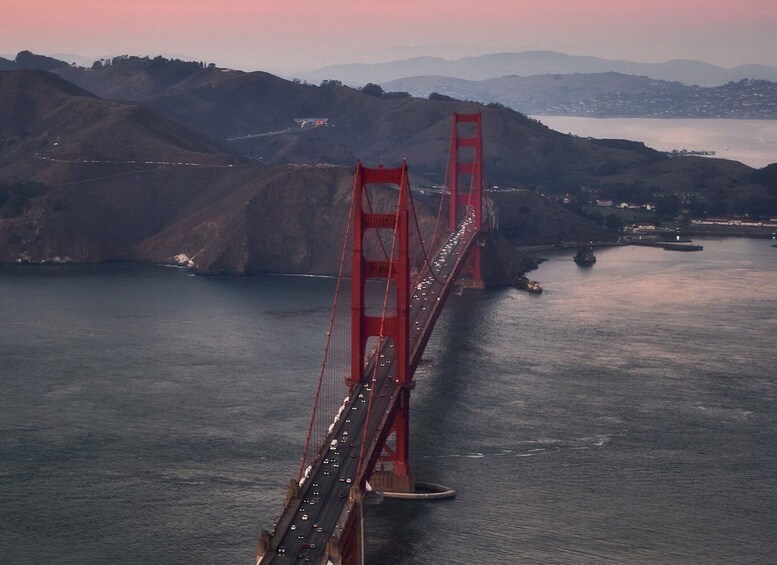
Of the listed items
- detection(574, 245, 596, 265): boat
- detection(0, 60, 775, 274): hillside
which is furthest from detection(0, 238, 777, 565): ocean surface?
detection(574, 245, 596, 265): boat

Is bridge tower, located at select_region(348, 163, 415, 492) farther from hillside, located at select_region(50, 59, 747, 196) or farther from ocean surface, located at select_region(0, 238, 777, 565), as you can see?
hillside, located at select_region(50, 59, 747, 196)

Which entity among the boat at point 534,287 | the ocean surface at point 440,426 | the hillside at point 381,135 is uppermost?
the hillside at point 381,135

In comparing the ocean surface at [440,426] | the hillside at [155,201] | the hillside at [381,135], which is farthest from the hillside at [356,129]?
the ocean surface at [440,426]

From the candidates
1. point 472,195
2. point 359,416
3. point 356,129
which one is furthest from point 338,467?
point 356,129

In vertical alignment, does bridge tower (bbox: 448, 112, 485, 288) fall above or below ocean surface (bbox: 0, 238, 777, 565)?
above

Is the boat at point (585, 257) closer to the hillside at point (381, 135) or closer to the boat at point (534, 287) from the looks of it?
the boat at point (534, 287)

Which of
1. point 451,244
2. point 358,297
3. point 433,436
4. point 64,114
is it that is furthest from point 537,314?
point 64,114

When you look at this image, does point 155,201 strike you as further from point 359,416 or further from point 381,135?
point 359,416
